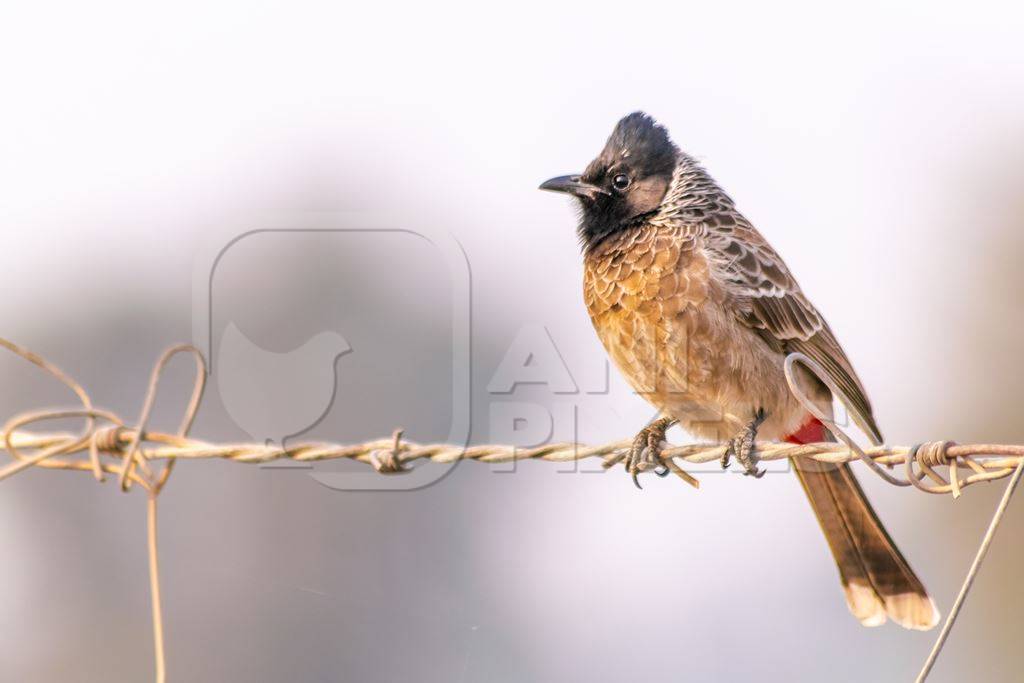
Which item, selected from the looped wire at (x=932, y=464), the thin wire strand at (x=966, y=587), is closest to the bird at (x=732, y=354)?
the looped wire at (x=932, y=464)

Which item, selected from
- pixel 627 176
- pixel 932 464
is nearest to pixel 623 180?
pixel 627 176

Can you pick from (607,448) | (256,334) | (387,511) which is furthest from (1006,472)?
(256,334)

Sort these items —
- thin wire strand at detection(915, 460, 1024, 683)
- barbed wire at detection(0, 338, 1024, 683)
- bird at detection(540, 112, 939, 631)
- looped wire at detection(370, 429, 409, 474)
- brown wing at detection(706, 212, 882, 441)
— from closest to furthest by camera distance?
thin wire strand at detection(915, 460, 1024, 683) < barbed wire at detection(0, 338, 1024, 683) < looped wire at detection(370, 429, 409, 474) < bird at detection(540, 112, 939, 631) < brown wing at detection(706, 212, 882, 441)

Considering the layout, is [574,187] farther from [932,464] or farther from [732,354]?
[932,464]

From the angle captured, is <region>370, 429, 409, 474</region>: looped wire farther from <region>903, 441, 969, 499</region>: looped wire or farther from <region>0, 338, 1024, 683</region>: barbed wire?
<region>903, 441, 969, 499</region>: looped wire

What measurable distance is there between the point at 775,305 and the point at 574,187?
3.46 feet

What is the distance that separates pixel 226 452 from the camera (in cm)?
305

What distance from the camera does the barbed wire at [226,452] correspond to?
9.06 feet

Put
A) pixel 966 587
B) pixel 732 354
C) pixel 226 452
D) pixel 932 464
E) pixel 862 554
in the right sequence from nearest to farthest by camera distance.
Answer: pixel 966 587 < pixel 932 464 < pixel 226 452 < pixel 732 354 < pixel 862 554

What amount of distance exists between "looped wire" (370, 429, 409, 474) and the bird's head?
2.12 metres

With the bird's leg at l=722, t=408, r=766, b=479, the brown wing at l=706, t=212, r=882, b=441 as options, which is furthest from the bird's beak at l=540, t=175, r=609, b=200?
the bird's leg at l=722, t=408, r=766, b=479

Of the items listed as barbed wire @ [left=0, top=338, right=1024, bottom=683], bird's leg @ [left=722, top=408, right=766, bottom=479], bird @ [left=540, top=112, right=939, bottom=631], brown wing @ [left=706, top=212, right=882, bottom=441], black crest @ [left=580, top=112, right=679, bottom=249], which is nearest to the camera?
barbed wire @ [left=0, top=338, right=1024, bottom=683]

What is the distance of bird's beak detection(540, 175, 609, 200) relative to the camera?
17.4ft

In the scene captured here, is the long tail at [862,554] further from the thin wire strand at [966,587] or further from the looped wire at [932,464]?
the thin wire strand at [966,587]
